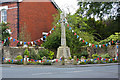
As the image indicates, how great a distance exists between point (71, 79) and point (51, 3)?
86.6 feet

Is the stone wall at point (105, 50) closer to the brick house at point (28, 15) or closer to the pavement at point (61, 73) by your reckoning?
the brick house at point (28, 15)

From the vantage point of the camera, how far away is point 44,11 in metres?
32.7

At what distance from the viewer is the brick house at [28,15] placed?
95.3ft

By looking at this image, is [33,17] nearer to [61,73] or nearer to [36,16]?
[36,16]

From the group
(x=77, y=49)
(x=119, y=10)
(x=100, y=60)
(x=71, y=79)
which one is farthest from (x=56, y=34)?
(x=119, y=10)

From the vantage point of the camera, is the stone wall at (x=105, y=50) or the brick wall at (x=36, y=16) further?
the brick wall at (x=36, y=16)

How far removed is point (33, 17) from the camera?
102 ft

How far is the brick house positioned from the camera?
29062 mm

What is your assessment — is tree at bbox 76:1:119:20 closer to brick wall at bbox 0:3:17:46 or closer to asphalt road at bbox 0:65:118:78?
asphalt road at bbox 0:65:118:78

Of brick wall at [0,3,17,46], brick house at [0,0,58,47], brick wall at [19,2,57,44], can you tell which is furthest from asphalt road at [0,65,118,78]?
brick wall at [19,2,57,44]

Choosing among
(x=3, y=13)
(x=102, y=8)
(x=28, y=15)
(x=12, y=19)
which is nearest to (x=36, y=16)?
(x=28, y=15)

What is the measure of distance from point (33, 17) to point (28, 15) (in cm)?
91

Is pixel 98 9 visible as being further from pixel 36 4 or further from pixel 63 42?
pixel 36 4

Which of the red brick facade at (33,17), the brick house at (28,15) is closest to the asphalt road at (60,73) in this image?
the brick house at (28,15)
